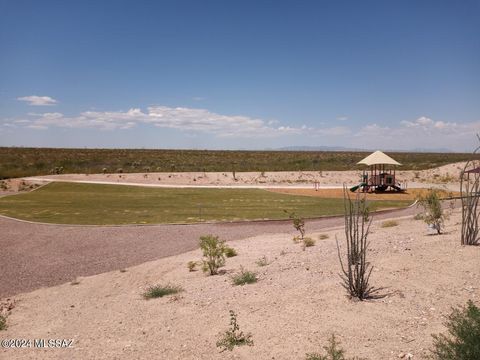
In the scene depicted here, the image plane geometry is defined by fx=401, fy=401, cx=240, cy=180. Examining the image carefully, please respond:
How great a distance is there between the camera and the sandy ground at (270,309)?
618 centimetres

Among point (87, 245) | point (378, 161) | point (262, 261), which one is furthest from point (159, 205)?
point (378, 161)

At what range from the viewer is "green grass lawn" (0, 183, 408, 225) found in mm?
20781

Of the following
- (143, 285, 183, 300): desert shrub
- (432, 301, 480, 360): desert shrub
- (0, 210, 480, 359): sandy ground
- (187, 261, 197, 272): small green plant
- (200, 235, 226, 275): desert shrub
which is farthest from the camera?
(187, 261, 197, 272): small green plant

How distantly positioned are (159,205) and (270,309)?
18.2 metres

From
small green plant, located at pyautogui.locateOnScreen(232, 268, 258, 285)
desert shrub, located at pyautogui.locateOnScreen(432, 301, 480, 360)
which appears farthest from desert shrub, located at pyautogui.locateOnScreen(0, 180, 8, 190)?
desert shrub, located at pyautogui.locateOnScreen(432, 301, 480, 360)

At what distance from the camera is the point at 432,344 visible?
18.4ft

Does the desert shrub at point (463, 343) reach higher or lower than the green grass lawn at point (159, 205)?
higher

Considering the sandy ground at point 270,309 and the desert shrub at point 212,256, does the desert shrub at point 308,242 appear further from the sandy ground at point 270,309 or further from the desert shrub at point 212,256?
the desert shrub at point 212,256

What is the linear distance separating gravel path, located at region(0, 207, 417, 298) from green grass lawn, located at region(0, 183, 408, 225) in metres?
1.61

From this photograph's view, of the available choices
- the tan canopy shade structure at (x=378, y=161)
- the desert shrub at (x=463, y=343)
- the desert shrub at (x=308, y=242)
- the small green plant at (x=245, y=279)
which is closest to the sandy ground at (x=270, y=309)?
the small green plant at (x=245, y=279)

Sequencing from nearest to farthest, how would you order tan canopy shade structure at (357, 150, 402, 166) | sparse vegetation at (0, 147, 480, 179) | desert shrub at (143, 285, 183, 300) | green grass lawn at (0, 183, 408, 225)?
desert shrub at (143, 285, 183, 300) → green grass lawn at (0, 183, 408, 225) → tan canopy shade structure at (357, 150, 402, 166) → sparse vegetation at (0, 147, 480, 179)

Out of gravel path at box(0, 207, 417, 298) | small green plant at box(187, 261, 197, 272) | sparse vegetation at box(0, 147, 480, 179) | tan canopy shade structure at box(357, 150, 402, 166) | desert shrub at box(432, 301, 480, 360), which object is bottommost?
gravel path at box(0, 207, 417, 298)

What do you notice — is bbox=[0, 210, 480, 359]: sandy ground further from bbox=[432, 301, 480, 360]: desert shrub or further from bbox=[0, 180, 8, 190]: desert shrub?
bbox=[0, 180, 8, 190]: desert shrub

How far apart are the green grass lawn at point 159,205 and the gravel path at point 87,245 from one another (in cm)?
161
